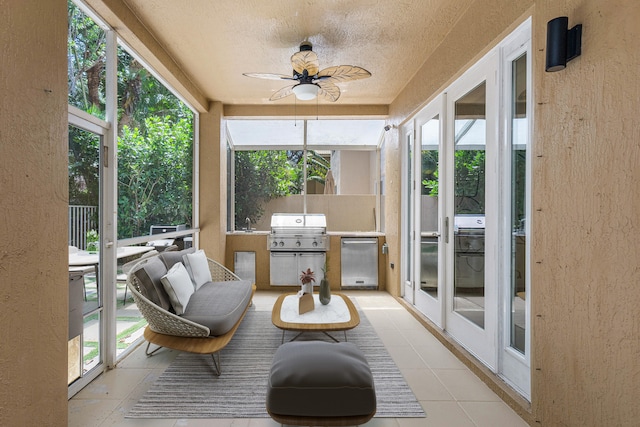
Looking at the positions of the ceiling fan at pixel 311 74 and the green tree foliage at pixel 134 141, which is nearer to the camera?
the green tree foliage at pixel 134 141

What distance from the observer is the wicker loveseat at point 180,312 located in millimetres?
2531

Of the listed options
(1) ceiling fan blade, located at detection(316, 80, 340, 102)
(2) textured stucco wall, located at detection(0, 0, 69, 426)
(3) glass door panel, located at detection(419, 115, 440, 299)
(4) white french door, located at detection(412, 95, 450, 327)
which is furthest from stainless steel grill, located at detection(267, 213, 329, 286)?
(2) textured stucco wall, located at detection(0, 0, 69, 426)

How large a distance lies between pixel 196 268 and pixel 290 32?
2580 mm

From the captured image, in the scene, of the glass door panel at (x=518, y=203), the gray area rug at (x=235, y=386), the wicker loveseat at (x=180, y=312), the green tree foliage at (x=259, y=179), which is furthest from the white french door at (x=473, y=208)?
the green tree foliage at (x=259, y=179)

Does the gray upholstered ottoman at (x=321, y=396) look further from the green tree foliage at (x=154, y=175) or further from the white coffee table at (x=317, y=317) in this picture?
the green tree foliage at (x=154, y=175)

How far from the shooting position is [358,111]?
206 inches

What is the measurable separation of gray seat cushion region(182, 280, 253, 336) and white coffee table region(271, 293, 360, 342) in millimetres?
341

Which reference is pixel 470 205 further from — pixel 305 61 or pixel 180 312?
pixel 180 312

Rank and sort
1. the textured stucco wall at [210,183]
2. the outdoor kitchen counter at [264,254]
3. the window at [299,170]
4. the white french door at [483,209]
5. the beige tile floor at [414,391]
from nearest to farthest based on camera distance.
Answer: the beige tile floor at [414,391] < the white french door at [483,209] < the textured stucco wall at [210,183] < the outdoor kitchen counter at [264,254] < the window at [299,170]

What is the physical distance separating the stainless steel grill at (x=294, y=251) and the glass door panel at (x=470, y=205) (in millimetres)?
2464

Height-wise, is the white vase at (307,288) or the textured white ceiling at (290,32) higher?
the textured white ceiling at (290,32)

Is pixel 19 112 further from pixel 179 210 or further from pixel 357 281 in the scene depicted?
pixel 357 281

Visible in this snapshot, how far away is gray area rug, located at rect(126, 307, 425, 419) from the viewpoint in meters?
2.07

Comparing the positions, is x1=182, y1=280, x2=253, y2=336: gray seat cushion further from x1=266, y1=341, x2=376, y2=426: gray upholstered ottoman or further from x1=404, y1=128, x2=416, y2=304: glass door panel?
x1=404, y1=128, x2=416, y2=304: glass door panel
